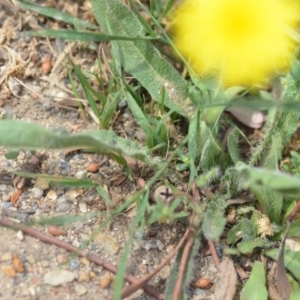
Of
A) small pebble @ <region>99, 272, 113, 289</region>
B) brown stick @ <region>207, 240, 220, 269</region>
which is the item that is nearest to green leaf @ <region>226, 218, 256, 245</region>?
brown stick @ <region>207, 240, 220, 269</region>

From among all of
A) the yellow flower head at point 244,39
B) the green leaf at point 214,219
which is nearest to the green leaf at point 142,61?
the yellow flower head at point 244,39

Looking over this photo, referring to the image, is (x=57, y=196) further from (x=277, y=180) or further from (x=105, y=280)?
(x=277, y=180)

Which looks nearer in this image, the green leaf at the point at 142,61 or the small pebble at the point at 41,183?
the small pebble at the point at 41,183

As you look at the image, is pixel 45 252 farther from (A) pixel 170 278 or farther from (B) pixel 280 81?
(B) pixel 280 81

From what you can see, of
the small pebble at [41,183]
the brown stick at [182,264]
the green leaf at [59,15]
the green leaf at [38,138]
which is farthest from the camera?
the green leaf at [59,15]

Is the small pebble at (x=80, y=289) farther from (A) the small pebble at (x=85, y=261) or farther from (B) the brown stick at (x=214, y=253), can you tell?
(B) the brown stick at (x=214, y=253)

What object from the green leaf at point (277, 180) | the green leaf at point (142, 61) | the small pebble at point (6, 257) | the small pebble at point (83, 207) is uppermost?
the green leaf at point (142, 61)
